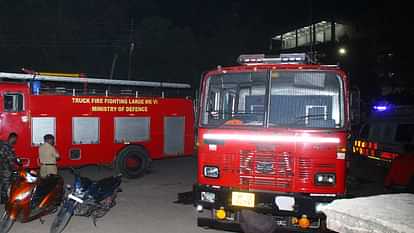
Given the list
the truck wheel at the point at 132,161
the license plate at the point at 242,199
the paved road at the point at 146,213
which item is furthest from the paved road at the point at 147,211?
the license plate at the point at 242,199

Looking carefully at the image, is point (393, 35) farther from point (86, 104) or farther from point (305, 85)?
point (305, 85)

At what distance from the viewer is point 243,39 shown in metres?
36.4

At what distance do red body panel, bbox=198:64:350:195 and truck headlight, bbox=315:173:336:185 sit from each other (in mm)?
47

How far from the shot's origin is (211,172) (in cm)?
689

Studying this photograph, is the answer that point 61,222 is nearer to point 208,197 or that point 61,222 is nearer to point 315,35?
point 208,197

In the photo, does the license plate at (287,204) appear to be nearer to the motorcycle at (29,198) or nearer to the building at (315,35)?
the motorcycle at (29,198)

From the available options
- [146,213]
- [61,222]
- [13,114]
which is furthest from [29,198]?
[13,114]

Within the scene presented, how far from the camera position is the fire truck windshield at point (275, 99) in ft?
21.5

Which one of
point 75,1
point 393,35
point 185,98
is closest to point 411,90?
point 393,35

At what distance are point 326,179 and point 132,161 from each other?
822 cm

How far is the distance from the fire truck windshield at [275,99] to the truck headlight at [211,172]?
2.09 ft

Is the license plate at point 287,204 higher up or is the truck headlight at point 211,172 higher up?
the truck headlight at point 211,172

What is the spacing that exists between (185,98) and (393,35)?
14.1 meters

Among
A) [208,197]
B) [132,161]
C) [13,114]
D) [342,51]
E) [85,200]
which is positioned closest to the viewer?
[208,197]
